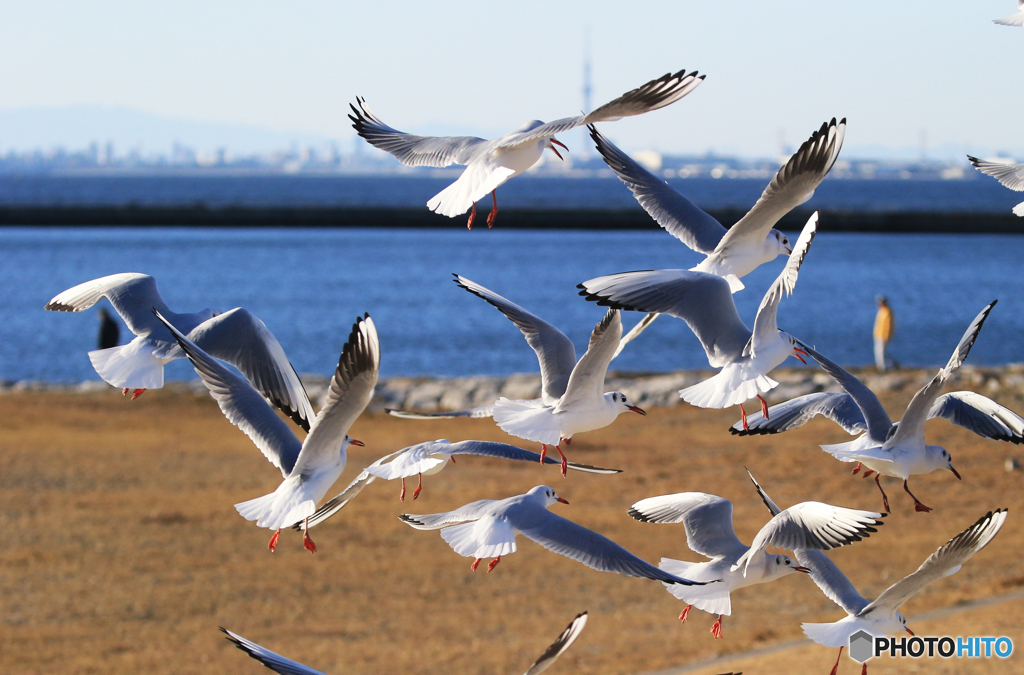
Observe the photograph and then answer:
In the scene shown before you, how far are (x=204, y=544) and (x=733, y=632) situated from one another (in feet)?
26.7

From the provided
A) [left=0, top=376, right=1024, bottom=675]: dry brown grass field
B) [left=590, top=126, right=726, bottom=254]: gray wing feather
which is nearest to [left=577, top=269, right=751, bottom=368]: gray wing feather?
[left=590, top=126, right=726, bottom=254]: gray wing feather

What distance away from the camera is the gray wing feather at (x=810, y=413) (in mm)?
3459

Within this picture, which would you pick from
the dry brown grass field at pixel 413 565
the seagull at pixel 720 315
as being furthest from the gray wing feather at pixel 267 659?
the dry brown grass field at pixel 413 565

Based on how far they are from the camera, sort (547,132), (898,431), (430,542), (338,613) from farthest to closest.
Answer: (430,542)
(338,613)
(898,431)
(547,132)

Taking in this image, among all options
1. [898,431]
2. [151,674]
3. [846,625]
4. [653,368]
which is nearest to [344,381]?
[898,431]

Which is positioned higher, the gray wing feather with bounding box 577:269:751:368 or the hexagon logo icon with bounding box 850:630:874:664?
the gray wing feather with bounding box 577:269:751:368

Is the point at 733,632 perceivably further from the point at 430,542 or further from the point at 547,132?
the point at 547,132

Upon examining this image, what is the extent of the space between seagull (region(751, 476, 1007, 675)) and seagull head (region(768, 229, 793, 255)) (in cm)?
70

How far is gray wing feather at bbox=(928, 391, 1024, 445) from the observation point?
314 centimetres

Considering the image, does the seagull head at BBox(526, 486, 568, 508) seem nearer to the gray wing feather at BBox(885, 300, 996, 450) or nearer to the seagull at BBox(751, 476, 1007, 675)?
the seagull at BBox(751, 476, 1007, 675)

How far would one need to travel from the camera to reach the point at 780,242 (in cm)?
340

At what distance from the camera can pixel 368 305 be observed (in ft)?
157

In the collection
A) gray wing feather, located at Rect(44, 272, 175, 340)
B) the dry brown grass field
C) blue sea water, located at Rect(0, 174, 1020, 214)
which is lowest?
the dry brown grass field

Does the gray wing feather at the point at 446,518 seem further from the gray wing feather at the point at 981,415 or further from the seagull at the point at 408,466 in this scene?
the gray wing feather at the point at 981,415
